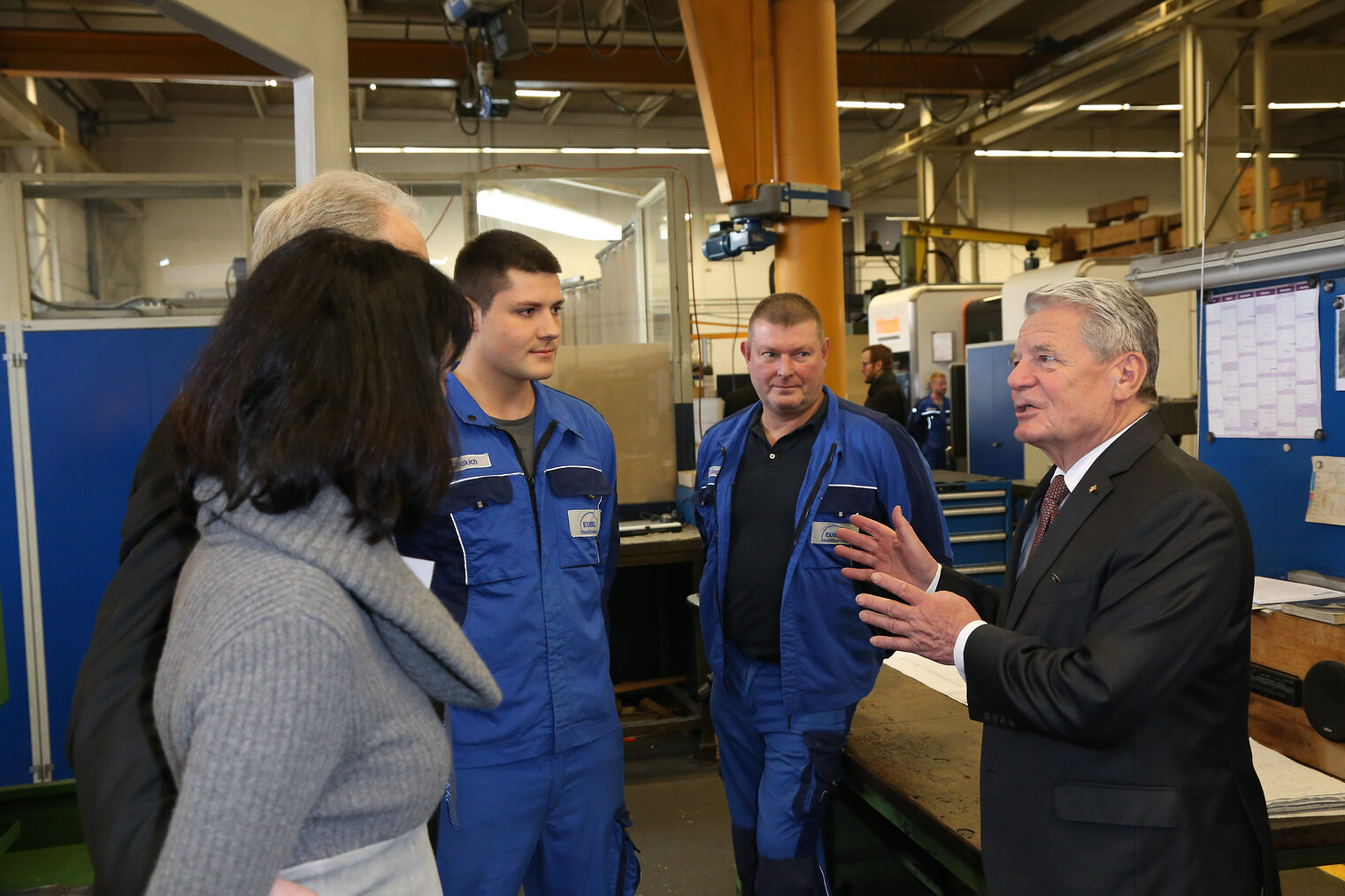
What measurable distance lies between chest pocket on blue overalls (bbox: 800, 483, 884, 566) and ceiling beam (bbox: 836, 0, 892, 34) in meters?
7.12

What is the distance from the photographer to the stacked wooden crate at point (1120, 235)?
6926 mm

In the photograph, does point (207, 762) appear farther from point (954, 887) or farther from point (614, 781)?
point (954, 887)

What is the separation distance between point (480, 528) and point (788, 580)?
29.8 inches

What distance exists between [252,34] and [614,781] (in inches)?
62.2

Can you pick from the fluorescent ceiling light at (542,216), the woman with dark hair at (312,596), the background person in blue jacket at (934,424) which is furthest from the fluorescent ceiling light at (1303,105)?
the woman with dark hair at (312,596)

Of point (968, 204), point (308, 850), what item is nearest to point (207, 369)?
point (308, 850)

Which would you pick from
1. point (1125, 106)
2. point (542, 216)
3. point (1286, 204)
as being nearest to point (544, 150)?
point (1125, 106)

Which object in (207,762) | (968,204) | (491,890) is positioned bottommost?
(491,890)

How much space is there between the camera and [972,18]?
875 centimetres

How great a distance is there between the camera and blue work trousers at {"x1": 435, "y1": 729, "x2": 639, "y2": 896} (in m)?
1.63

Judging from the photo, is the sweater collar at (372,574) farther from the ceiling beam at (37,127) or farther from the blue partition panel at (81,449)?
the ceiling beam at (37,127)

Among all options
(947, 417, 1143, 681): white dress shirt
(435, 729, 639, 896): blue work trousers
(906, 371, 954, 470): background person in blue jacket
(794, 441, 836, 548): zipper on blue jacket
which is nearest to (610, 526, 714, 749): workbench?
(794, 441, 836, 548): zipper on blue jacket

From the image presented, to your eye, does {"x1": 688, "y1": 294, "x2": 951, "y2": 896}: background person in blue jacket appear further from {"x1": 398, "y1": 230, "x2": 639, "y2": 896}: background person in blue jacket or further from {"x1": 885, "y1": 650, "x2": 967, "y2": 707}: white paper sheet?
{"x1": 398, "y1": 230, "x2": 639, "y2": 896}: background person in blue jacket

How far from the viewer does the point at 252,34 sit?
1783 mm
